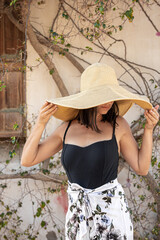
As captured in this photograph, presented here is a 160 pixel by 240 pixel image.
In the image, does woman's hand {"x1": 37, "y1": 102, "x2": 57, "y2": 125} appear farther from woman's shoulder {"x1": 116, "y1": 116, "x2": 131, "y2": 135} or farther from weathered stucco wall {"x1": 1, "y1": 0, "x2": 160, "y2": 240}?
weathered stucco wall {"x1": 1, "y1": 0, "x2": 160, "y2": 240}

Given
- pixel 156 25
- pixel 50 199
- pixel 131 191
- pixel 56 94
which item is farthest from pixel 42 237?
pixel 156 25

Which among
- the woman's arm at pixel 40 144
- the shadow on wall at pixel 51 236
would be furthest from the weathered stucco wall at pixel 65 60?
the woman's arm at pixel 40 144

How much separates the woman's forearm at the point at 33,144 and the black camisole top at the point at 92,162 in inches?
7.4

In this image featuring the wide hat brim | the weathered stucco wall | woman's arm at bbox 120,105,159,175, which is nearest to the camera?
the wide hat brim

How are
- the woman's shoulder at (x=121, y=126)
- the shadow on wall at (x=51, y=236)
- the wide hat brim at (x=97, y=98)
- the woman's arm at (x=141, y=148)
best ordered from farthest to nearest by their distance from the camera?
the shadow on wall at (x=51, y=236), the woman's shoulder at (x=121, y=126), the woman's arm at (x=141, y=148), the wide hat brim at (x=97, y=98)

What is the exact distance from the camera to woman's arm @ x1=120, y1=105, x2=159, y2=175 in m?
1.90

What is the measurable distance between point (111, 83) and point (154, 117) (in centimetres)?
33

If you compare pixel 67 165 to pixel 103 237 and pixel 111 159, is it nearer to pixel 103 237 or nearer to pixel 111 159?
pixel 111 159

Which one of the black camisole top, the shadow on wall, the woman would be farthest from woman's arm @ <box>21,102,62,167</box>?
the shadow on wall

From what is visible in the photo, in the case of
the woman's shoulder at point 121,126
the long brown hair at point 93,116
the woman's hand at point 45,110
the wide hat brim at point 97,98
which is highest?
the wide hat brim at point 97,98

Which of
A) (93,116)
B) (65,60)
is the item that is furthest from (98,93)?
(65,60)

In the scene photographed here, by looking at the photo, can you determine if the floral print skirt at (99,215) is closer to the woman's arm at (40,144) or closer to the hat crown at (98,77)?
the woman's arm at (40,144)

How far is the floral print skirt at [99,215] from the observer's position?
1.89 m

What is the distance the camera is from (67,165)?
196 cm
